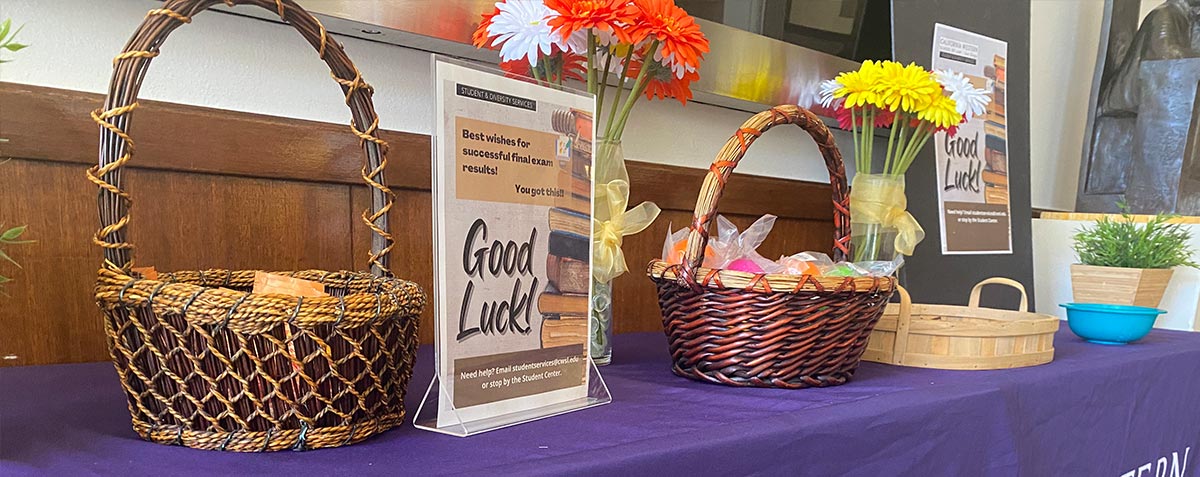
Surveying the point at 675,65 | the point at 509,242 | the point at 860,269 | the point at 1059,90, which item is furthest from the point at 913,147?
the point at 1059,90

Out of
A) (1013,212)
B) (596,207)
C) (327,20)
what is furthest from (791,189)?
(327,20)

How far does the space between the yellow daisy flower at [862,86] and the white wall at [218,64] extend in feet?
1.90

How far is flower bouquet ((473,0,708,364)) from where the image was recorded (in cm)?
72

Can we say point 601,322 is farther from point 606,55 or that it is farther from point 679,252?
point 606,55

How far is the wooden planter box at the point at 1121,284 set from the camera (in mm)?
1498

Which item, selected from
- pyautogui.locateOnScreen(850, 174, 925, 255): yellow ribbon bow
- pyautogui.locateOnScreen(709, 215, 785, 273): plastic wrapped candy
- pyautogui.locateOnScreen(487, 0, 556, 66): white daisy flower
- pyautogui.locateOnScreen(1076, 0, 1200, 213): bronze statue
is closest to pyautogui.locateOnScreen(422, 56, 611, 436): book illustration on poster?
pyautogui.locateOnScreen(487, 0, 556, 66): white daisy flower

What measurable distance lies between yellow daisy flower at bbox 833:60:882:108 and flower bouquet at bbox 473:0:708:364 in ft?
1.07

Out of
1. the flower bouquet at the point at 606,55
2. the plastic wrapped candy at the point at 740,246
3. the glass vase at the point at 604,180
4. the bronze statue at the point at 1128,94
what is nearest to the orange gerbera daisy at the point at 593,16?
the flower bouquet at the point at 606,55

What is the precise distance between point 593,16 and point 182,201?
0.47 m

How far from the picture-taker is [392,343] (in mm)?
528

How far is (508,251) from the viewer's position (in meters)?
0.58

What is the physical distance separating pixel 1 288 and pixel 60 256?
6 centimetres

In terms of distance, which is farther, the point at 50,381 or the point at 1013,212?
the point at 1013,212

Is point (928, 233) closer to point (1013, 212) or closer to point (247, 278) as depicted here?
point (1013, 212)
